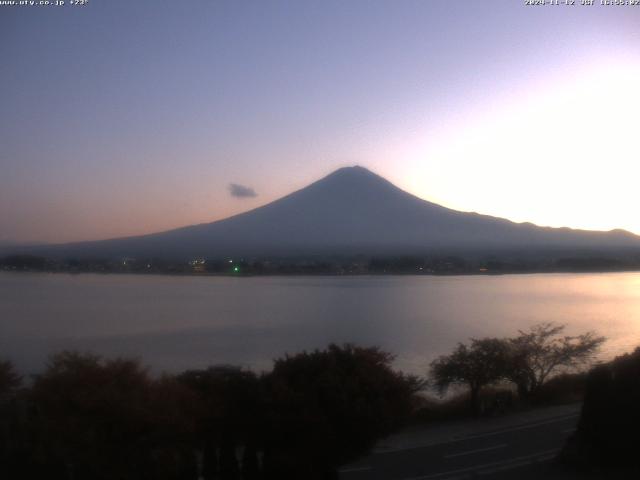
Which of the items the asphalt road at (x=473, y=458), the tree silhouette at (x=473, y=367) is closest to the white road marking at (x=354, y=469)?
the asphalt road at (x=473, y=458)

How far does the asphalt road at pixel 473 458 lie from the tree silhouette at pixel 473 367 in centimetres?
227

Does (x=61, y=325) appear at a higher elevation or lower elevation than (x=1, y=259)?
lower

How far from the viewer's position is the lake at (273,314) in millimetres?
14219

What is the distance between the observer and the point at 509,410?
10586 mm

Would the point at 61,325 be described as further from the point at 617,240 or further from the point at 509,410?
the point at 617,240

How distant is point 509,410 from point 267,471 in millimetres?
5223

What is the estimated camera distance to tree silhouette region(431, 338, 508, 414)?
11312mm

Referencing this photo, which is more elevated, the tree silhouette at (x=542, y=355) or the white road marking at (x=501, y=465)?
the tree silhouette at (x=542, y=355)

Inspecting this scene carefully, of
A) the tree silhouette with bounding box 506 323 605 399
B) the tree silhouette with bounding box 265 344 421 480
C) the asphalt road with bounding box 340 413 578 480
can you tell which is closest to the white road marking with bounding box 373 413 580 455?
the asphalt road with bounding box 340 413 578 480

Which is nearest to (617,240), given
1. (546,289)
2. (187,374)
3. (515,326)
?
(546,289)

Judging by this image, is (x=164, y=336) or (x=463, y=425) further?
(x=164, y=336)

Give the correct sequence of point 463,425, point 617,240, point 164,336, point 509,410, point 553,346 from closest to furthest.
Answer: point 463,425 → point 509,410 → point 553,346 → point 164,336 → point 617,240

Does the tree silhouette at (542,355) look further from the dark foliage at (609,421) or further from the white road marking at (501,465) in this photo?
the dark foliage at (609,421)

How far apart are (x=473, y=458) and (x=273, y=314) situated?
12901mm
